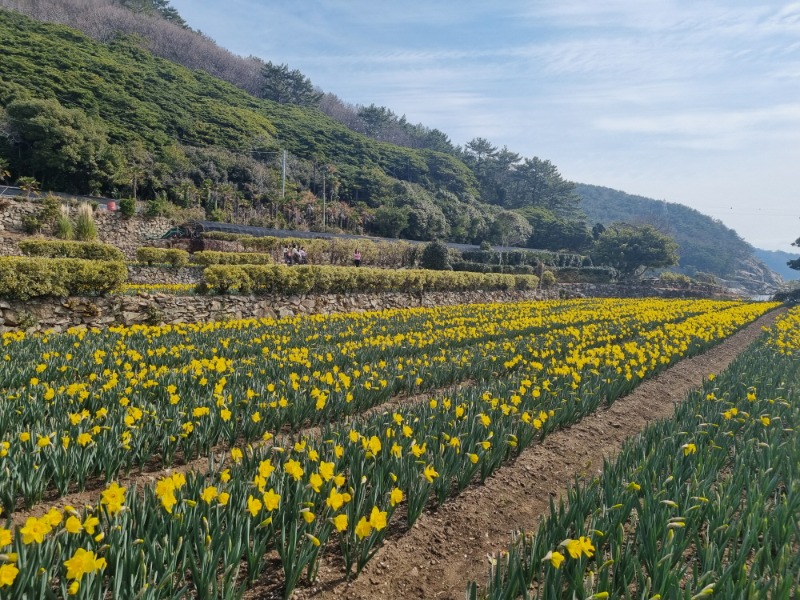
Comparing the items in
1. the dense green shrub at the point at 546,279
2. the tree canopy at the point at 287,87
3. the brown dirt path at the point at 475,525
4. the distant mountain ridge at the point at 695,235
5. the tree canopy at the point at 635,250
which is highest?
the tree canopy at the point at 287,87

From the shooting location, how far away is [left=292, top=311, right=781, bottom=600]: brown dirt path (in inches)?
89.9

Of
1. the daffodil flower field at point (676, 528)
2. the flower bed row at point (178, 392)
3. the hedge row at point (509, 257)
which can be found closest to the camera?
the daffodil flower field at point (676, 528)

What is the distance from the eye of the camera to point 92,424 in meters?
3.32

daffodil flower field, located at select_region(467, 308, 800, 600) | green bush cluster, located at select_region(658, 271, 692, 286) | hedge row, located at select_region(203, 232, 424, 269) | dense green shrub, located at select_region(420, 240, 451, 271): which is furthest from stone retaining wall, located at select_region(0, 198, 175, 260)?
green bush cluster, located at select_region(658, 271, 692, 286)

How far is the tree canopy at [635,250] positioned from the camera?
48438 millimetres

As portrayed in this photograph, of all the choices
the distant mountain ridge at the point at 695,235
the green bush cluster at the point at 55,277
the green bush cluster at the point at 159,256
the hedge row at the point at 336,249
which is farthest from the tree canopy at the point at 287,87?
the green bush cluster at the point at 55,277

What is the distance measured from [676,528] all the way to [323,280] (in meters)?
11.8

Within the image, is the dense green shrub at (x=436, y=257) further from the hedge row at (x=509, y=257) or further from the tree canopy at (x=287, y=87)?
the tree canopy at (x=287, y=87)

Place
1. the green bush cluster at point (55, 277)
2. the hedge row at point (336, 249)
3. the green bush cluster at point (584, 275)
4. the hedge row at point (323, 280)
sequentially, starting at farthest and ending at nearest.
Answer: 1. the green bush cluster at point (584, 275)
2. the hedge row at point (336, 249)
3. the hedge row at point (323, 280)
4. the green bush cluster at point (55, 277)

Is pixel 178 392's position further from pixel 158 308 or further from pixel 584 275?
pixel 584 275

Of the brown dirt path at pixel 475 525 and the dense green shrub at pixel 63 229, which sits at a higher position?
the dense green shrub at pixel 63 229

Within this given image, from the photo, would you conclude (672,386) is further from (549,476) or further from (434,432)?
(434,432)

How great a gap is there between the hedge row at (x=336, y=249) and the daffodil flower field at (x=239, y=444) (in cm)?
1705

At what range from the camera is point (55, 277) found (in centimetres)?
805
